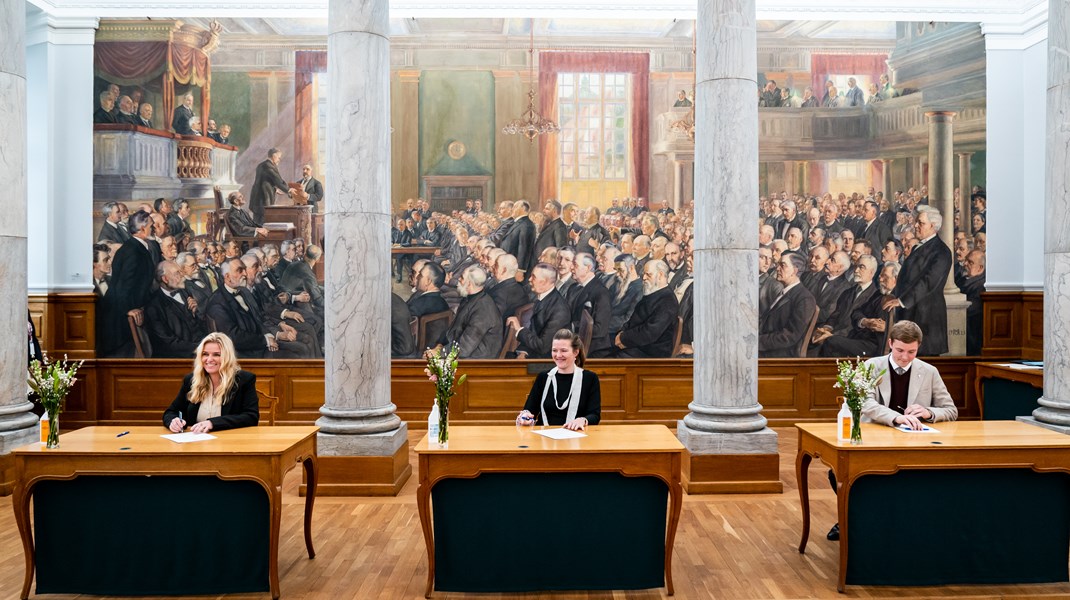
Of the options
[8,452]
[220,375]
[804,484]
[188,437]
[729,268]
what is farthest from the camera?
[729,268]


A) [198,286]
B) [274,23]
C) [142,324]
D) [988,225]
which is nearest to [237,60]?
[274,23]

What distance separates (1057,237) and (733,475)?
3375mm

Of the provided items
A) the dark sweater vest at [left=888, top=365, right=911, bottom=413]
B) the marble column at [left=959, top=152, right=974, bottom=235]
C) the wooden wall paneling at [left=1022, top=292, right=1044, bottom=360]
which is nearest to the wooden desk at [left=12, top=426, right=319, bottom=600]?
the dark sweater vest at [left=888, top=365, right=911, bottom=413]

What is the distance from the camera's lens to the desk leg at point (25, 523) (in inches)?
170

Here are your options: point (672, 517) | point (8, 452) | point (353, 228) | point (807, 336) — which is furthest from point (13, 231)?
point (807, 336)

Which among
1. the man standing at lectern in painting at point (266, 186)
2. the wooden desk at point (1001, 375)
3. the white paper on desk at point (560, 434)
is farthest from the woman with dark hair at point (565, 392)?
the man standing at lectern in painting at point (266, 186)

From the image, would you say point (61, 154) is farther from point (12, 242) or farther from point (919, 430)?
point (919, 430)

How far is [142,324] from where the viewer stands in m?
10.0

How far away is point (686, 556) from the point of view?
209 inches

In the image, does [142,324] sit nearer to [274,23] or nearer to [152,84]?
[152,84]

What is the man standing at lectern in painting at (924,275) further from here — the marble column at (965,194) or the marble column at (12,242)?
the marble column at (12,242)

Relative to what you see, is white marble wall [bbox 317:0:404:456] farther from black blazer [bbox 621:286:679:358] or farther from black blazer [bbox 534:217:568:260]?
black blazer [bbox 621:286:679:358]

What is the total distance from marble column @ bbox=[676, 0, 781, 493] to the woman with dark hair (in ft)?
5.24

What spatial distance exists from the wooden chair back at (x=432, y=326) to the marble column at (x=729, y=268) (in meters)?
4.37
